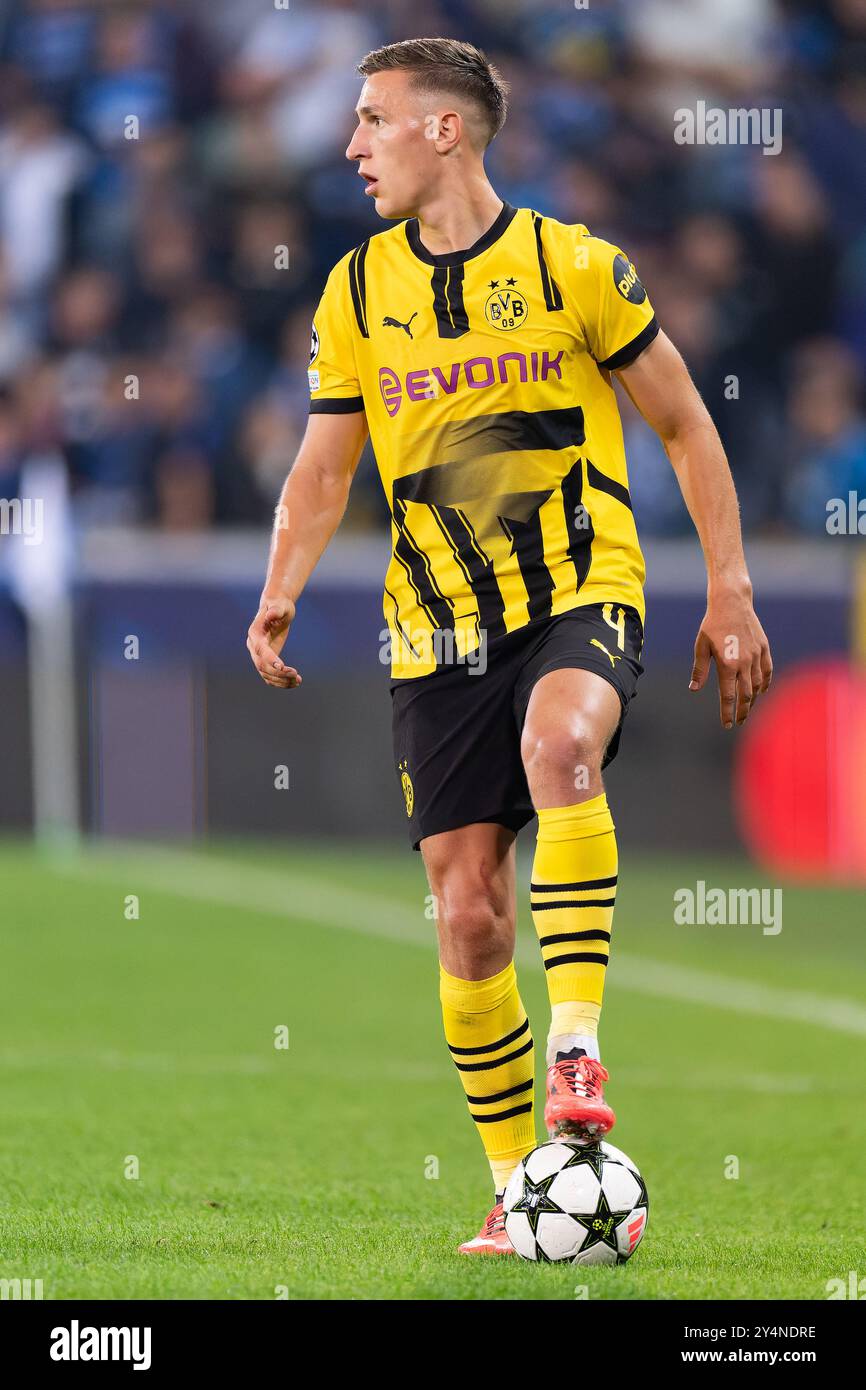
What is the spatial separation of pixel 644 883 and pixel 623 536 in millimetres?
7513

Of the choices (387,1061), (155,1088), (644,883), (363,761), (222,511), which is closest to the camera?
(155,1088)

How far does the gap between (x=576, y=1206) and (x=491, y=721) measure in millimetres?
880

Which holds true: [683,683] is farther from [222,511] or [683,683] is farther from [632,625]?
[632,625]

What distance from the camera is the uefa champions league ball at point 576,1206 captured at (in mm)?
3600

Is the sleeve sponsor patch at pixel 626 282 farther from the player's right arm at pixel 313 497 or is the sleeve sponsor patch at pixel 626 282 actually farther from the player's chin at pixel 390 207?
the player's right arm at pixel 313 497

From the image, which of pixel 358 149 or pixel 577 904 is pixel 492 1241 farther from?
pixel 358 149

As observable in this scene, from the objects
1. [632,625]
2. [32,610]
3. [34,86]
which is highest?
[34,86]

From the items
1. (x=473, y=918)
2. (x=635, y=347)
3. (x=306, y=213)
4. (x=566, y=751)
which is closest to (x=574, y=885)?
(x=566, y=751)

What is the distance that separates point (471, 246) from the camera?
13.4 ft

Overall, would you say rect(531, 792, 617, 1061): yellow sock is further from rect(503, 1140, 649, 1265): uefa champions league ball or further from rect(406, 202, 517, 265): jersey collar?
rect(406, 202, 517, 265): jersey collar

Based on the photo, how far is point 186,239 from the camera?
47.2 feet

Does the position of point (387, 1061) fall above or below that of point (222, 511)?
below

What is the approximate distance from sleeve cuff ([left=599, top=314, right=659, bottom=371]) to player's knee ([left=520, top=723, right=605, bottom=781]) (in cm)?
74
